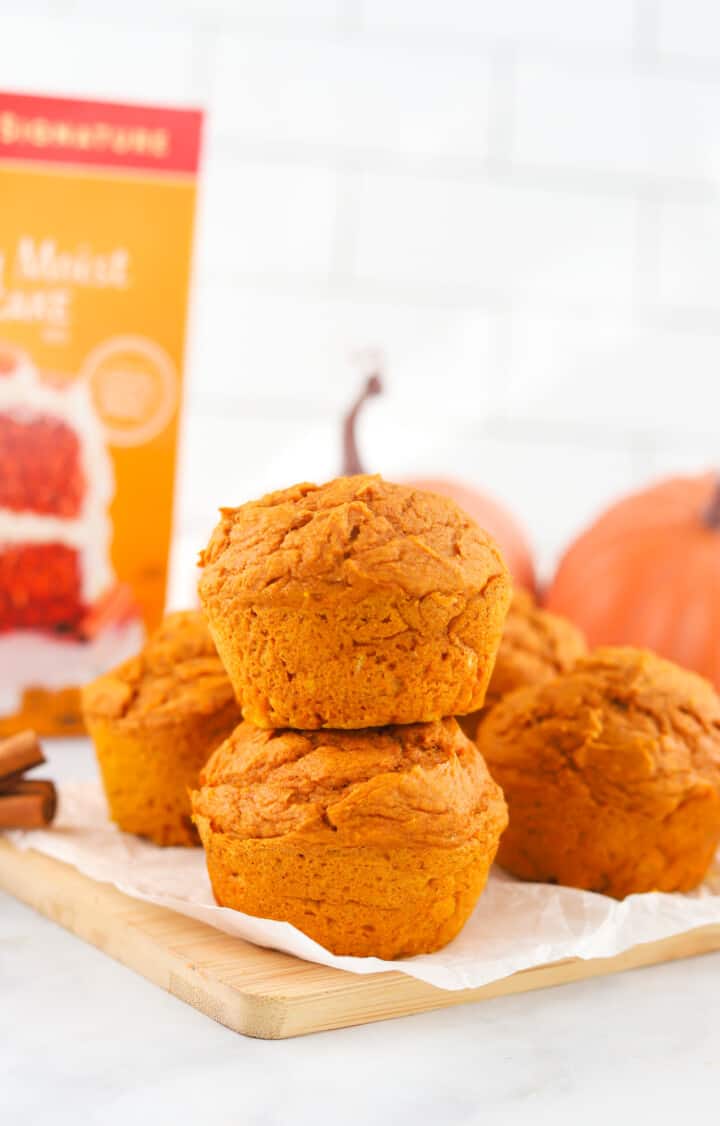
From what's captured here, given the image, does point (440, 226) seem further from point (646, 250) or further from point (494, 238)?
point (646, 250)

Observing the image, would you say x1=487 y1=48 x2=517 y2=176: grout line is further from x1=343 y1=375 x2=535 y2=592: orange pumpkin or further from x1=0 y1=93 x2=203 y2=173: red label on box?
x1=0 y1=93 x2=203 y2=173: red label on box

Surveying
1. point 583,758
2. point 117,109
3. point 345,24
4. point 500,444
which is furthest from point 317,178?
point 583,758

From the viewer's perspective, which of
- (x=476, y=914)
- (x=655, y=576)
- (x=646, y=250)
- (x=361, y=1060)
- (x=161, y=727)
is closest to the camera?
(x=361, y=1060)

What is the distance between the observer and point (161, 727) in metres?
1.27

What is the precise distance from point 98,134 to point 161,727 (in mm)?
829

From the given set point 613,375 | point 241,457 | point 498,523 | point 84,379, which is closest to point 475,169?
point 613,375

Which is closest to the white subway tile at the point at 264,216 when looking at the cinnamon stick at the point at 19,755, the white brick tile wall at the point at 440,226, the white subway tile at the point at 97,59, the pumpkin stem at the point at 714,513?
the white brick tile wall at the point at 440,226

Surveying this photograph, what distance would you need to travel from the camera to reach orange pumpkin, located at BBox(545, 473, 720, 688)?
1.86 metres

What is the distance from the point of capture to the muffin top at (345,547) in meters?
0.99

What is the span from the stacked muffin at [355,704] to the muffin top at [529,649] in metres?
0.28

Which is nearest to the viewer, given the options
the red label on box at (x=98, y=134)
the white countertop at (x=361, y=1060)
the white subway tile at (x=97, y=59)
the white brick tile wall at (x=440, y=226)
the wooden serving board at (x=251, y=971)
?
the white countertop at (x=361, y=1060)

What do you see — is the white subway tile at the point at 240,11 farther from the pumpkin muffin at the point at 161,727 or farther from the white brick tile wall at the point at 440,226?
the pumpkin muffin at the point at 161,727

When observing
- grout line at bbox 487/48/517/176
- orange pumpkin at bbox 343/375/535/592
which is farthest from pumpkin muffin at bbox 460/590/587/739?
grout line at bbox 487/48/517/176

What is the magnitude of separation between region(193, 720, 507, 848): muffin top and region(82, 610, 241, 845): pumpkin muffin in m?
0.19
